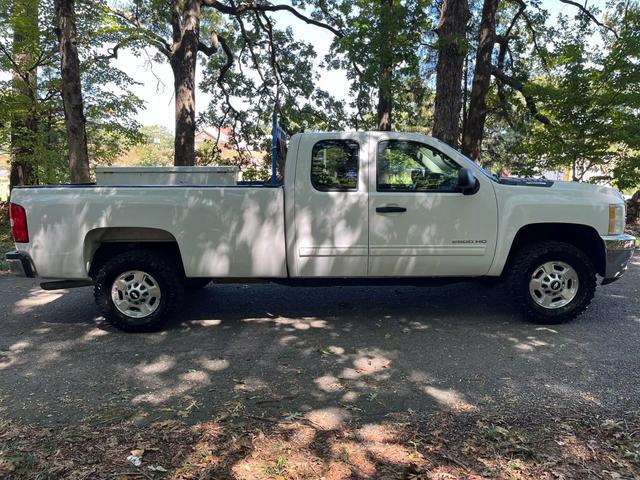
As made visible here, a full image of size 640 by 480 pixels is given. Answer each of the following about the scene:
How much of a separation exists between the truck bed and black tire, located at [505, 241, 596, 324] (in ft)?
8.20

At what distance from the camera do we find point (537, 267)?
4.92 metres

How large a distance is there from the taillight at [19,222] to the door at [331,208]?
2707 millimetres

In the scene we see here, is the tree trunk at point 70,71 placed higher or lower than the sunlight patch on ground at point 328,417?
higher

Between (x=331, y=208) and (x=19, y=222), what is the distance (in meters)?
3.14

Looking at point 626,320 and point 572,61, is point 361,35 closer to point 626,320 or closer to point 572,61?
point 572,61

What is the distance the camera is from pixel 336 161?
191 inches

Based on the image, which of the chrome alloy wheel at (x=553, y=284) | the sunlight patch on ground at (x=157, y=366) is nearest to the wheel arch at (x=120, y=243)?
the sunlight patch on ground at (x=157, y=366)

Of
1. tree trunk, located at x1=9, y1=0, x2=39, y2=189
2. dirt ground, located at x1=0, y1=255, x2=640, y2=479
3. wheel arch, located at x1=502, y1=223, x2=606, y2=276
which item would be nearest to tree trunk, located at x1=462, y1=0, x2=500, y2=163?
dirt ground, located at x1=0, y1=255, x2=640, y2=479

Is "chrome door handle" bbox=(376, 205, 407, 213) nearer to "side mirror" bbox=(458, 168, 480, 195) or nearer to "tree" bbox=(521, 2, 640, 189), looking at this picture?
"side mirror" bbox=(458, 168, 480, 195)

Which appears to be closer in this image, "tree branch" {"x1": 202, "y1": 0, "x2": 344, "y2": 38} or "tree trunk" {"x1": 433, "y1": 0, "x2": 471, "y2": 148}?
"tree trunk" {"x1": 433, "y1": 0, "x2": 471, "y2": 148}

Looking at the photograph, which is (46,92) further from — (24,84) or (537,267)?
(537,267)

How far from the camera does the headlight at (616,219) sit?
4.90m

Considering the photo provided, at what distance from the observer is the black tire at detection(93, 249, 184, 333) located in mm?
4789

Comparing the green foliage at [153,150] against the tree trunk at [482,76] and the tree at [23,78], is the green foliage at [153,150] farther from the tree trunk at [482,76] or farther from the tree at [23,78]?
the tree trunk at [482,76]
